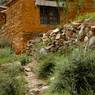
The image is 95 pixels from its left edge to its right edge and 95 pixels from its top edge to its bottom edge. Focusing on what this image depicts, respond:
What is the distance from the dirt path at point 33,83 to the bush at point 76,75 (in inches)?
34.0

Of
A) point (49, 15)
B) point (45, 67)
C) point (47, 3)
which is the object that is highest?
point (47, 3)

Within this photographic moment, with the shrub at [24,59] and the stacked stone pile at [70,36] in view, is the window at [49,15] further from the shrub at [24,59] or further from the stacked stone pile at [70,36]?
the shrub at [24,59]

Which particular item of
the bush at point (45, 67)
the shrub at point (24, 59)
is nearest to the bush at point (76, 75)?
the bush at point (45, 67)

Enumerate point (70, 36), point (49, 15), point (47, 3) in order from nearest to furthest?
point (70, 36) < point (47, 3) < point (49, 15)

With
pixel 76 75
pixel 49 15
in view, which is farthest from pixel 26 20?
pixel 76 75

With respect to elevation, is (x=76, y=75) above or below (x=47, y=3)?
below

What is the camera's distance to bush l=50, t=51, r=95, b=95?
9.73 metres

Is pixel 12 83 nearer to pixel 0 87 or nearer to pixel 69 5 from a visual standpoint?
pixel 0 87

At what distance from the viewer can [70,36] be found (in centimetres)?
1501

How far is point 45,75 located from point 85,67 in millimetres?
3120

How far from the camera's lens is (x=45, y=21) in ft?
63.3

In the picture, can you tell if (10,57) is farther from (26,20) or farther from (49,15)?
(49,15)

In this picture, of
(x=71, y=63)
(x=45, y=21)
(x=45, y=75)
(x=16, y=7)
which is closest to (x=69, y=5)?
(x=45, y=21)

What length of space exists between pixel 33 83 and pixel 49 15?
25.9ft
